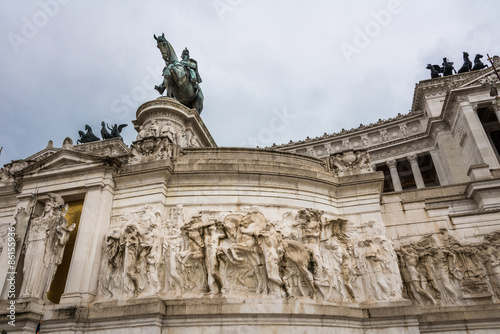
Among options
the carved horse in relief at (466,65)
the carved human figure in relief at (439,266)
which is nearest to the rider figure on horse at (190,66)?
the carved human figure in relief at (439,266)

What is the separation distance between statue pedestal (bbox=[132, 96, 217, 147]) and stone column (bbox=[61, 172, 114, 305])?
6.41 metres

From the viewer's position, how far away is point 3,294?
1094 cm

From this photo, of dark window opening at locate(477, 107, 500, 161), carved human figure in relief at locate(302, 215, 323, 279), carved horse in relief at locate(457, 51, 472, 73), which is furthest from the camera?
carved horse in relief at locate(457, 51, 472, 73)

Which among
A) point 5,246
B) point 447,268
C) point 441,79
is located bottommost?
point 447,268

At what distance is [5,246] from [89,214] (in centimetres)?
307

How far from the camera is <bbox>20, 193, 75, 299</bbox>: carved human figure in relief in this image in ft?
35.0

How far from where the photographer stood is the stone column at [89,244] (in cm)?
1037

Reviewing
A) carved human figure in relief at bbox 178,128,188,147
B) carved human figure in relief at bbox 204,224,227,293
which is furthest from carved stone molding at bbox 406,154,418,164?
carved human figure in relief at bbox 204,224,227,293

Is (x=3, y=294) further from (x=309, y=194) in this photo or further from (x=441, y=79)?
(x=441, y=79)

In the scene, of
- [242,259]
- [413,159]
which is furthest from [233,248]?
[413,159]

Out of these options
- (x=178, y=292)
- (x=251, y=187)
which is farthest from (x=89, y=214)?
(x=251, y=187)

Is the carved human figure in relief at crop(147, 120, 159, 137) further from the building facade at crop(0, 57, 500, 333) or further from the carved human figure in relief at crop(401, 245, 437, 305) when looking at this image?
the carved human figure in relief at crop(401, 245, 437, 305)

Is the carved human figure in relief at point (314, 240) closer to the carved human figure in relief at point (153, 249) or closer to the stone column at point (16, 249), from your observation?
the carved human figure in relief at point (153, 249)

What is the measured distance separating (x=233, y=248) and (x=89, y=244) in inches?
180
